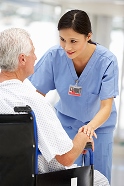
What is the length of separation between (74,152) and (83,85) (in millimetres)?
812

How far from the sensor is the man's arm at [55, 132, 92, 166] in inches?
78.0

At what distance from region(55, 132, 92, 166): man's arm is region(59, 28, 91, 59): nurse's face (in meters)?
0.59

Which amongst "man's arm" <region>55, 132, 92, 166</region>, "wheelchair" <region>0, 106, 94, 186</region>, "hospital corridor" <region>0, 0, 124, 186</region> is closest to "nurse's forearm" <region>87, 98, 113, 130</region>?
"man's arm" <region>55, 132, 92, 166</region>

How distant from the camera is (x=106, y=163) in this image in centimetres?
280

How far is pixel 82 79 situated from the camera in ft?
9.04

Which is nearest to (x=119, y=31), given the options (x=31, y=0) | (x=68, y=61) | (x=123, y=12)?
(x=123, y=12)

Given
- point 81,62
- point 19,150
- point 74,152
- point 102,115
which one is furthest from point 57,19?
point 19,150

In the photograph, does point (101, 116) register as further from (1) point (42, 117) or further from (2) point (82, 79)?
(1) point (42, 117)

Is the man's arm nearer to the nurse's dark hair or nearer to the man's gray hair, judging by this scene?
the man's gray hair

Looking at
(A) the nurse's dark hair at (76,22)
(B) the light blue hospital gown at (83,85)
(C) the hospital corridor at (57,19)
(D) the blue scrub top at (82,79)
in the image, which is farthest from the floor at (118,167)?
(A) the nurse's dark hair at (76,22)

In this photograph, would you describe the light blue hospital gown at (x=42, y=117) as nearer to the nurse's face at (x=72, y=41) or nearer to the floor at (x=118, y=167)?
the nurse's face at (x=72, y=41)

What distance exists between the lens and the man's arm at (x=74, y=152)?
6.50 feet

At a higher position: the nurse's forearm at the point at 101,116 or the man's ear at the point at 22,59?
the man's ear at the point at 22,59

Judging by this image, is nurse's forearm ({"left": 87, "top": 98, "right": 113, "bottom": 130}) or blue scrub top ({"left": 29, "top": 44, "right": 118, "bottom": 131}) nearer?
nurse's forearm ({"left": 87, "top": 98, "right": 113, "bottom": 130})
